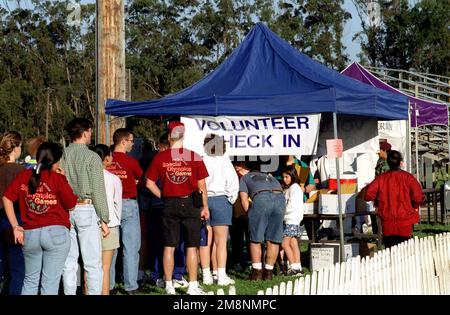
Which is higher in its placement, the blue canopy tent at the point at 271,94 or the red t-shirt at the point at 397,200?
the blue canopy tent at the point at 271,94

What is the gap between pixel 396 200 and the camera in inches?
372

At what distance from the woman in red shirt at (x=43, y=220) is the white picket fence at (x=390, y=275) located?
1867 mm

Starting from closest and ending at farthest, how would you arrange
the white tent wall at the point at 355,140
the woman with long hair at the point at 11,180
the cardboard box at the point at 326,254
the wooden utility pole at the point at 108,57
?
the woman with long hair at the point at 11,180 → the cardboard box at the point at 326,254 → the wooden utility pole at the point at 108,57 → the white tent wall at the point at 355,140

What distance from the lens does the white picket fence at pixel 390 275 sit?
5.89 metres

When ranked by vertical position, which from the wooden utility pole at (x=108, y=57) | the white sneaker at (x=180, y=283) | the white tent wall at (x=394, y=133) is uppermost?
the wooden utility pole at (x=108, y=57)

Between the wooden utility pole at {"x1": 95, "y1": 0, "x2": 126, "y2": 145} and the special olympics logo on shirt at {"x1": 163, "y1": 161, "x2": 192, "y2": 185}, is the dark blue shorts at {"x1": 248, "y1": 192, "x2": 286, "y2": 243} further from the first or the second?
the wooden utility pole at {"x1": 95, "y1": 0, "x2": 126, "y2": 145}

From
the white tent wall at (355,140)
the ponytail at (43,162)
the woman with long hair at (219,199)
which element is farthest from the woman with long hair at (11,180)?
the white tent wall at (355,140)

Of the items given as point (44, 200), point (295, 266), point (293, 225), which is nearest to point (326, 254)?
point (295, 266)

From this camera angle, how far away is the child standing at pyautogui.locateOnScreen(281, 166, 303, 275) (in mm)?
10586

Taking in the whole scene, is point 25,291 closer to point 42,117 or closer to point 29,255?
point 29,255

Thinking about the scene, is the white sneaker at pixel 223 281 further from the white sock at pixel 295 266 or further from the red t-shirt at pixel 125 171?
the red t-shirt at pixel 125 171

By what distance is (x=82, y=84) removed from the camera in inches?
2126

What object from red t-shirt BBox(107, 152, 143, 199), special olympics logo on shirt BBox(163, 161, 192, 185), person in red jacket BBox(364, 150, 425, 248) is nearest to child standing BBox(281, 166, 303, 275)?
person in red jacket BBox(364, 150, 425, 248)

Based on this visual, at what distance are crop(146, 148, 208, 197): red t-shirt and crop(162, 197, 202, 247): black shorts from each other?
3.5 inches
